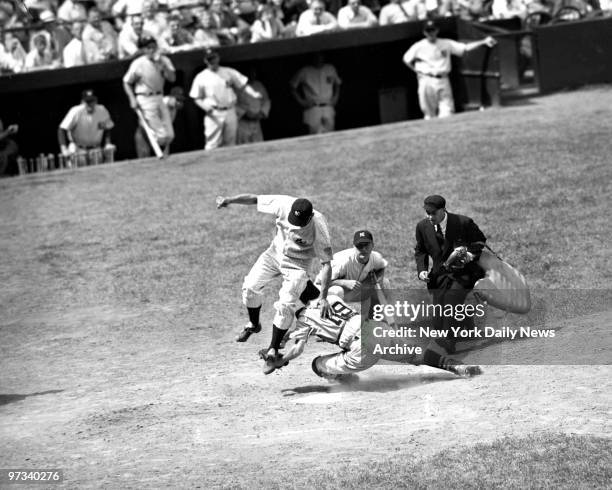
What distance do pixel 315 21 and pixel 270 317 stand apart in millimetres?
9503

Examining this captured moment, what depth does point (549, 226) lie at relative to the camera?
16047mm

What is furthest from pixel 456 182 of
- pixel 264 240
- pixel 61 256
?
pixel 61 256

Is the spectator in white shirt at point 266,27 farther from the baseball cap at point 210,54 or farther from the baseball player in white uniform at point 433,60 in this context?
the baseball player in white uniform at point 433,60

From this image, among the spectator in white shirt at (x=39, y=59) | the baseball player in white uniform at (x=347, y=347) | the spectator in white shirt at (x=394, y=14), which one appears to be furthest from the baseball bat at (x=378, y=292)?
the spectator in white shirt at (x=394, y=14)

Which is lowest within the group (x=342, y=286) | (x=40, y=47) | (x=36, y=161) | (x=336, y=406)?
(x=336, y=406)

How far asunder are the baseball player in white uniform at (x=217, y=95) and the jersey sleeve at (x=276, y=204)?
371 inches

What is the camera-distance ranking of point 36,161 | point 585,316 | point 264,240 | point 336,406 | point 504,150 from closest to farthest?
point 336,406, point 585,316, point 264,240, point 504,150, point 36,161

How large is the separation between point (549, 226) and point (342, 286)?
16.7ft

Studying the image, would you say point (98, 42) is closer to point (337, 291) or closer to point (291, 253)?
point (337, 291)

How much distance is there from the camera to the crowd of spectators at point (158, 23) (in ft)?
67.2

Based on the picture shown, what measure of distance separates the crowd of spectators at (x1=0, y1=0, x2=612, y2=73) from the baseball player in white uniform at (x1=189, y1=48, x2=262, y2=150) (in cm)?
80

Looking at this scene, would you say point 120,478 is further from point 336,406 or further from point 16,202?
point 16,202

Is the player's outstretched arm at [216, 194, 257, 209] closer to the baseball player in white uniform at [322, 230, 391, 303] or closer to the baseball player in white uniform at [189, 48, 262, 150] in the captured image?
the baseball player in white uniform at [322, 230, 391, 303]

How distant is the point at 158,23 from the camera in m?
21.0
